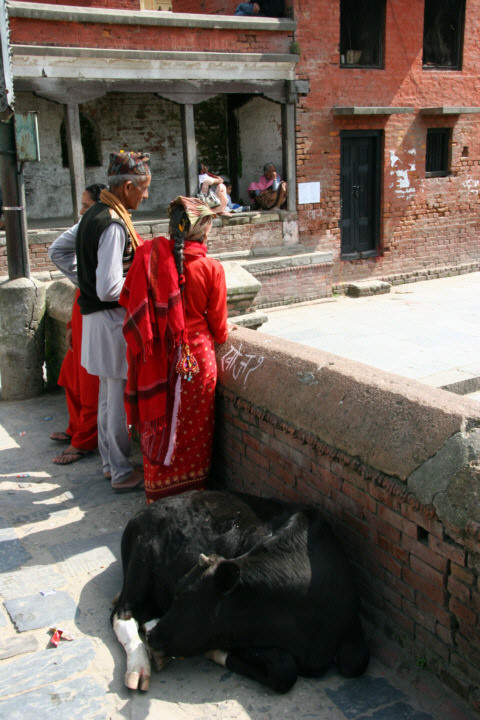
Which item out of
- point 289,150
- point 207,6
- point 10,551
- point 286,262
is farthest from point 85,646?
point 207,6

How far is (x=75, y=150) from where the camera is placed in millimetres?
10648

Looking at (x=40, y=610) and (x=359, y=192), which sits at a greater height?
(x=359, y=192)

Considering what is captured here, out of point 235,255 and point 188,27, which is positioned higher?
point 188,27

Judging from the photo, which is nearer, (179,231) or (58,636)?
(58,636)

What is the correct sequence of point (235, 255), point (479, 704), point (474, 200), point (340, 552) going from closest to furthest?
point (479, 704) → point (340, 552) → point (235, 255) → point (474, 200)

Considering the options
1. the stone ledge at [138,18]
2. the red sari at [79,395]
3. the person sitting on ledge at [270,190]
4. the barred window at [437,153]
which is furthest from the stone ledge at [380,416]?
the barred window at [437,153]

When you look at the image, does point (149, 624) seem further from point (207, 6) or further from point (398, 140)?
point (207, 6)

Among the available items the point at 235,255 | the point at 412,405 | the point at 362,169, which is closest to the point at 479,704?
the point at 412,405

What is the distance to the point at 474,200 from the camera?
1520 centimetres

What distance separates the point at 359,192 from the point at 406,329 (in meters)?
5.32

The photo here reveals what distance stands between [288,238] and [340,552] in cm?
1052

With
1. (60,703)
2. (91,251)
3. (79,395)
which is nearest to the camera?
(60,703)

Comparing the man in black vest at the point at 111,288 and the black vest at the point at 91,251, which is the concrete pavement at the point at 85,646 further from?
the black vest at the point at 91,251

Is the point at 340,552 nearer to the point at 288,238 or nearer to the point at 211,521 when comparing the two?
the point at 211,521
